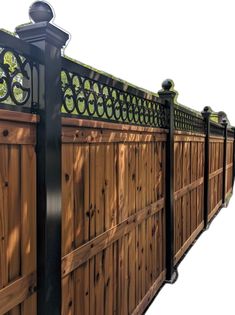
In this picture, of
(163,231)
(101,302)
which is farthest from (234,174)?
(101,302)

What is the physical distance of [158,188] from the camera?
3.72 meters

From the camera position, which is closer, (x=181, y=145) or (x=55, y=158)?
(x=55, y=158)

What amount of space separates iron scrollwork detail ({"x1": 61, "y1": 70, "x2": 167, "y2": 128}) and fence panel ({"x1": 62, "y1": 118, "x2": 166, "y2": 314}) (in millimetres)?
91

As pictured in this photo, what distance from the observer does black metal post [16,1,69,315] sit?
1.68 meters

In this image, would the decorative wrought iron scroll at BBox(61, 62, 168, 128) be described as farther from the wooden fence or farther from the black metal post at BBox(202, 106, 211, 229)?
the black metal post at BBox(202, 106, 211, 229)

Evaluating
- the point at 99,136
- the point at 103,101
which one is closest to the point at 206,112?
the point at 103,101

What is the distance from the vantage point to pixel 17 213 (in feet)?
5.18

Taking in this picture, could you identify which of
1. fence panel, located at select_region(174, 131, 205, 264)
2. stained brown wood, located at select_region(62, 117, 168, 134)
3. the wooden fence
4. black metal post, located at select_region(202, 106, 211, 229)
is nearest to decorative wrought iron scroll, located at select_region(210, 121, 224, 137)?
black metal post, located at select_region(202, 106, 211, 229)

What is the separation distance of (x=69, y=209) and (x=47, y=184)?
0.33 m

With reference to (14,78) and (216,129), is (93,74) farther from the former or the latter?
(216,129)

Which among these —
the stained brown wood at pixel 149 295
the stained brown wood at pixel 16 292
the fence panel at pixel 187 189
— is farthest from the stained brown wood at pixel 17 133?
the fence panel at pixel 187 189

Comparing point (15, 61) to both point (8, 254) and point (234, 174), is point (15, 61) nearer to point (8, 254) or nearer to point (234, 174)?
point (8, 254)

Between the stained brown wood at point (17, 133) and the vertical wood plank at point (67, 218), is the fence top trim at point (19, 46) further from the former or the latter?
the vertical wood plank at point (67, 218)

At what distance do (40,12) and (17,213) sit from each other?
3.26ft
